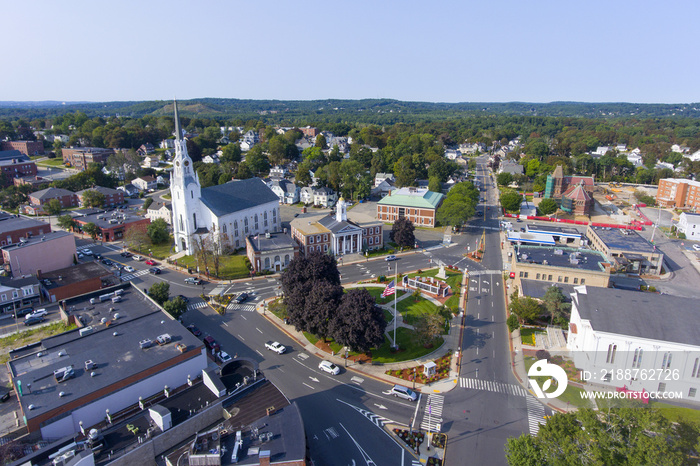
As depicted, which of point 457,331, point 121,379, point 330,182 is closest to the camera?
point 121,379

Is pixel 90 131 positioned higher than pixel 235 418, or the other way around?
pixel 90 131

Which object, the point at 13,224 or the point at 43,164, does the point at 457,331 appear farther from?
the point at 43,164

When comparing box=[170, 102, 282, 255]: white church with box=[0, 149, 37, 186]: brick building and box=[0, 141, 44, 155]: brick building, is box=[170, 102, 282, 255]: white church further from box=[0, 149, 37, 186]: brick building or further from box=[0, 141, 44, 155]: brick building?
box=[0, 141, 44, 155]: brick building

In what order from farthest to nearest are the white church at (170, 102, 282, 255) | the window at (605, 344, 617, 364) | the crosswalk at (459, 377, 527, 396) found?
the white church at (170, 102, 282, 255) → the window at (605, 344, 617, 364) → the crosswalk at (459, 377, 527, 396)

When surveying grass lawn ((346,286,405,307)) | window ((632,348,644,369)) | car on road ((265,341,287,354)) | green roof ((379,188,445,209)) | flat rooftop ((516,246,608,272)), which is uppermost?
green roof ((379,188,445,209))

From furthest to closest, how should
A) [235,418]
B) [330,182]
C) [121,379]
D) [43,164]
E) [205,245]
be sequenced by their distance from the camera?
[43,164] → [330,182] → [205,245] → [121,379] → [235,418]

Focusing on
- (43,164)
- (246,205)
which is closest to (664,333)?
(246,205)

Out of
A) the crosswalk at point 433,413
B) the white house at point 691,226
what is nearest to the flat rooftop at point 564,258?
the crosswalk at point 433,413

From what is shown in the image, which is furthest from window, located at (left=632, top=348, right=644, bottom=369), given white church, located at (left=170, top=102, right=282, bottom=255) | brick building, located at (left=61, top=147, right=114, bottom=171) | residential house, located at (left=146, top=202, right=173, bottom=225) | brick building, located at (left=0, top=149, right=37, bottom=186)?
brick building, located at (left=61, top=147, right=114, bottom=171)
